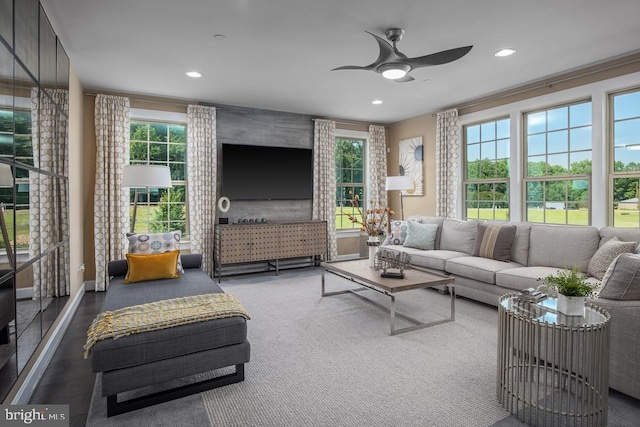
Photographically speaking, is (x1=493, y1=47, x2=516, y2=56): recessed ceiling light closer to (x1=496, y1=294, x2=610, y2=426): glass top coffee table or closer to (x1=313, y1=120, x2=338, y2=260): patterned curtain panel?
(x1=496, y1=294, x2=610, y2=426): glass top coffee table

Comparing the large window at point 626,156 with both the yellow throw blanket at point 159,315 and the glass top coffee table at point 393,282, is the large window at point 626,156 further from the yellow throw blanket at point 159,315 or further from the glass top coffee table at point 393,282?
the yellow throw blanket at point 159,315

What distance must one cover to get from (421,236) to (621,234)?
2269 mm

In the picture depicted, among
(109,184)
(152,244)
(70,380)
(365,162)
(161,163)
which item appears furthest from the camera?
(365,162)

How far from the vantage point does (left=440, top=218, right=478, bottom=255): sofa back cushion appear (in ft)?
15.9

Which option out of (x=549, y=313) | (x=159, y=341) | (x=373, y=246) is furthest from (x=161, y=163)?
(x=549, y=313)

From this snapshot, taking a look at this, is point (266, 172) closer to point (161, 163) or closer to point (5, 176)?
point (161, 163)

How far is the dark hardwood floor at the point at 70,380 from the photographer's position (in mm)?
2223

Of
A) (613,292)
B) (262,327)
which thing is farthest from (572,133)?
(262,327)

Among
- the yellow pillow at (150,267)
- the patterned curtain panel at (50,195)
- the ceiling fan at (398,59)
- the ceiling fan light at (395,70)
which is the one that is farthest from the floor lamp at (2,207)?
the ceiling fan light at (395,70)

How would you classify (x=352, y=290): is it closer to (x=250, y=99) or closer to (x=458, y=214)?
(x=458, y=214)

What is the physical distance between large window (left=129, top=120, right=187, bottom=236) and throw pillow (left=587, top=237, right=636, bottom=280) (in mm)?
5178

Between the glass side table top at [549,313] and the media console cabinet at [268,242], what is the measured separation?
3953 mm

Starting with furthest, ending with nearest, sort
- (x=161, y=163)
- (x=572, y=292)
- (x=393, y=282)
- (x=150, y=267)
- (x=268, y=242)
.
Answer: (x=268, y=242), (x=161, y=163), (x=150, y=267), (x=393, y=282), (x=572, y=292)

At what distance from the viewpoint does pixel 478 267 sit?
13.3 feet
